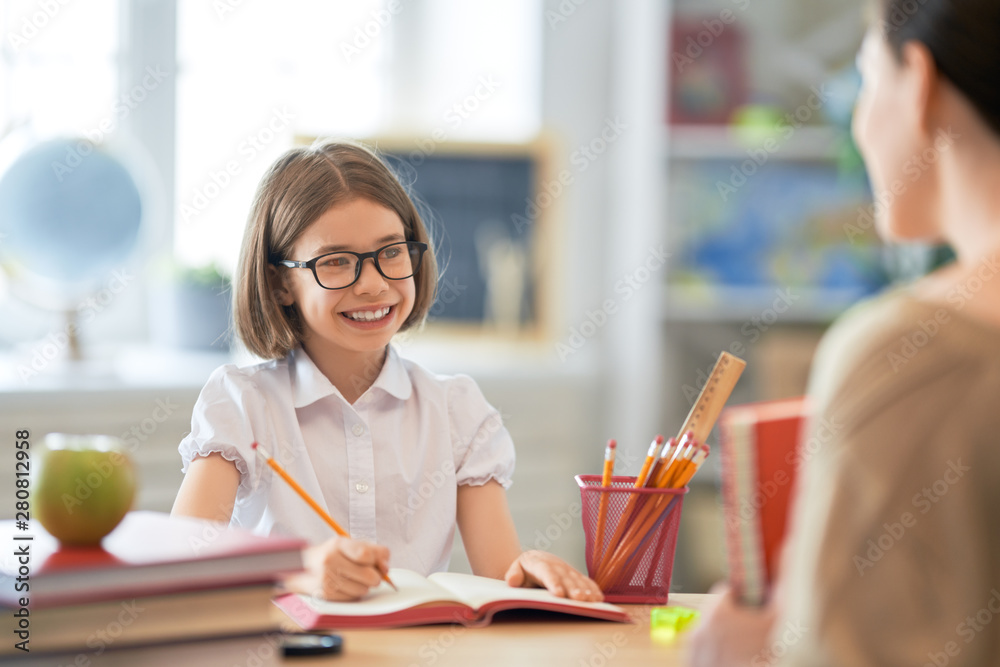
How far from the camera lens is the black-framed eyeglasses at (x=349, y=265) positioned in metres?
1.37

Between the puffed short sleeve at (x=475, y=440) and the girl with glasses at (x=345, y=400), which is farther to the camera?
the puffed short sleeve at (x=475, y=440)

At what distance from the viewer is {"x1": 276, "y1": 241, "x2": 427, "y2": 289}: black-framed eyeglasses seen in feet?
4.51

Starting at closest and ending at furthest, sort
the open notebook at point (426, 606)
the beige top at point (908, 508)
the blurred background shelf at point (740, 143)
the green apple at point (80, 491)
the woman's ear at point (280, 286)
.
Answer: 1. the beige top at point (908, 508)
2. the green apple at point (80, 491)
3. the open notebook at point (426, 606)
4. the woman's ear at point (280, 286)
5. the blurred background shelf at point (740, 143)

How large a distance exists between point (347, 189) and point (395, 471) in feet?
1.34

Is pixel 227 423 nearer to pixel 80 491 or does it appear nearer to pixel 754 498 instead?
pixel 80 491

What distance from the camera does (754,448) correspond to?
2.54 feet

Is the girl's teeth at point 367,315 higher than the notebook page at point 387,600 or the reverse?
higher

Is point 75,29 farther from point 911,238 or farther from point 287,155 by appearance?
point 911,238

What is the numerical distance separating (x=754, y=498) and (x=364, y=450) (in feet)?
2.60

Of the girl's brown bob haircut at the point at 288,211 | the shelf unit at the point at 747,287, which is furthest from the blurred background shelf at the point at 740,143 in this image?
the girl's brown bob haircut at the point at 288,211

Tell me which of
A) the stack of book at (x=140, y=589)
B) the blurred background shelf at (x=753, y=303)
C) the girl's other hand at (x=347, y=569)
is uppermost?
the blurred background shelf at (x=753, y=303)

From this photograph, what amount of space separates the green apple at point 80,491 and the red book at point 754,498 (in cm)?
55

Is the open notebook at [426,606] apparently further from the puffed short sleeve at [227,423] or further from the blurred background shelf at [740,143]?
the blurred background shelf at [740,143]

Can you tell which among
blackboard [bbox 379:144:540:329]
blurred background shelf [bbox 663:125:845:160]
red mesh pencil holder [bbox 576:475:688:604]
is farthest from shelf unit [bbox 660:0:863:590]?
red mesh pencil holder [bbox 576:475:688:604]
